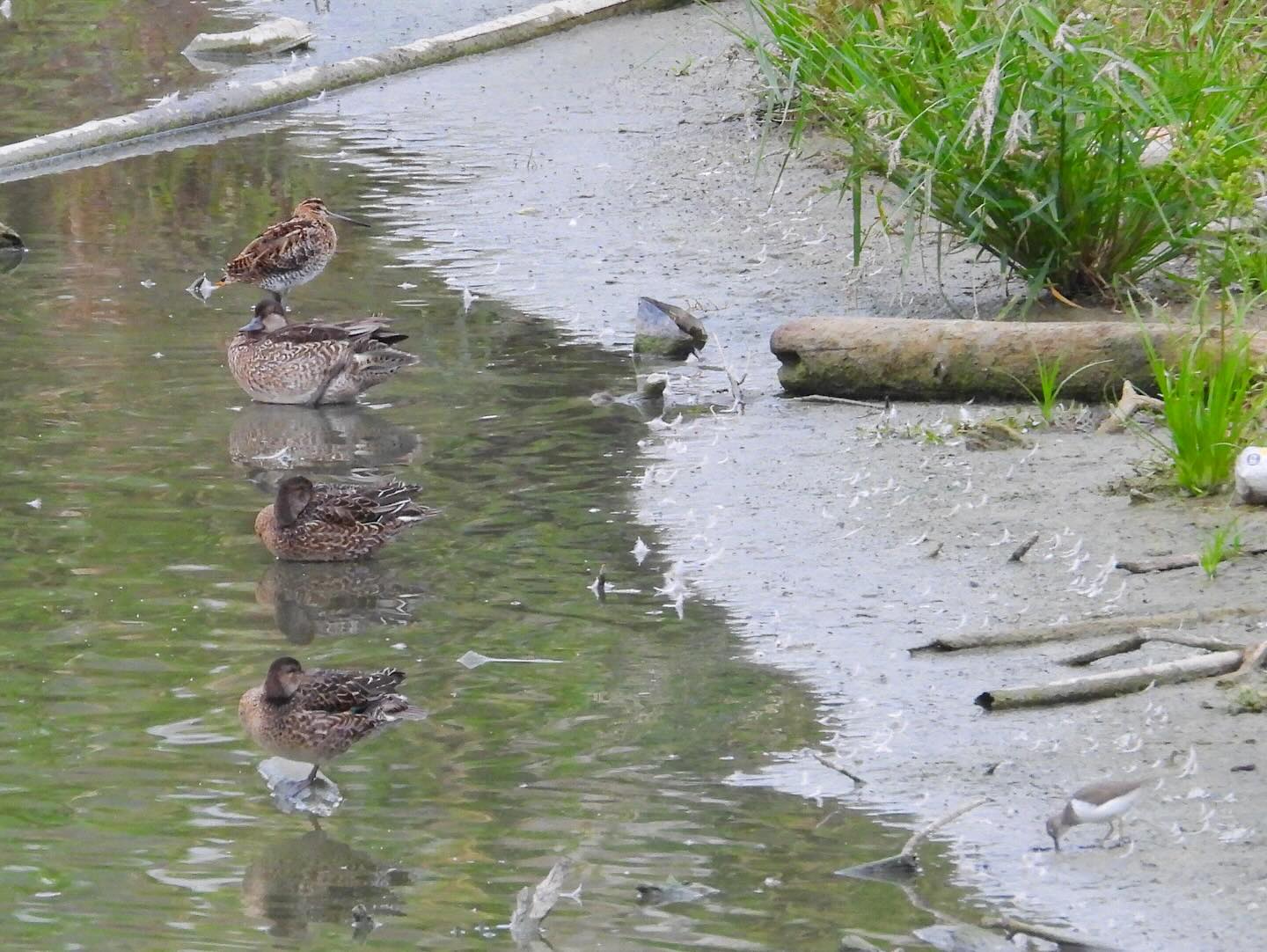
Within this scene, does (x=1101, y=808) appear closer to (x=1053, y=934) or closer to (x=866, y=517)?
(x=1053, y=934)

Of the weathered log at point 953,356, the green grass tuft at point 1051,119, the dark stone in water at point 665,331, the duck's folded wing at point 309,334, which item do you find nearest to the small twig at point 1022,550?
the weathered log at point 953,356

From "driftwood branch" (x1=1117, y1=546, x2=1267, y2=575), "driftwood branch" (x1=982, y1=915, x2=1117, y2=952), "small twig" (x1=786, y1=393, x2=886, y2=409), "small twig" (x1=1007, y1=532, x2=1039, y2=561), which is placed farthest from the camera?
"small twig" (x1=786, y1=393, x2=886, y2=409)

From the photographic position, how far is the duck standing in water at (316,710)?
5781mm

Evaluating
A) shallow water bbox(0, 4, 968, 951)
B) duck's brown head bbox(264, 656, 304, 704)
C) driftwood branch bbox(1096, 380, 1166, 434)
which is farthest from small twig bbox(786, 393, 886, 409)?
duck's brown head bbox(264, 656, 304, 704)

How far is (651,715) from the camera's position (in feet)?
20.5

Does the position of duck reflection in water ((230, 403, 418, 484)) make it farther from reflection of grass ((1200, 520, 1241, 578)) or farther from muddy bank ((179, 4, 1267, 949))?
reflection of grass ((1200, 520, 1241, 578))

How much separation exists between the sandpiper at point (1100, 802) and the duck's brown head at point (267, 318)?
5.47m

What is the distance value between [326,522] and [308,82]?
8.97 m

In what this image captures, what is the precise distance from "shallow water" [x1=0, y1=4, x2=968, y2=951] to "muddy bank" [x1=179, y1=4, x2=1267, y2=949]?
235 mm

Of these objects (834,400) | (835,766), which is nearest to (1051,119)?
(834,400)

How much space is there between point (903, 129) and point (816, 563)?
2.22 m

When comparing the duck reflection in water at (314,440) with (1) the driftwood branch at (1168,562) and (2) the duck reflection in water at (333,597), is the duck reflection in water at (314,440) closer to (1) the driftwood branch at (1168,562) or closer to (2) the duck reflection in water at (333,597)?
(2) the duck reflection in water at (333,597)

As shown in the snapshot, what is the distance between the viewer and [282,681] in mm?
5965

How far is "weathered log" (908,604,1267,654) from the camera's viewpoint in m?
6.37
